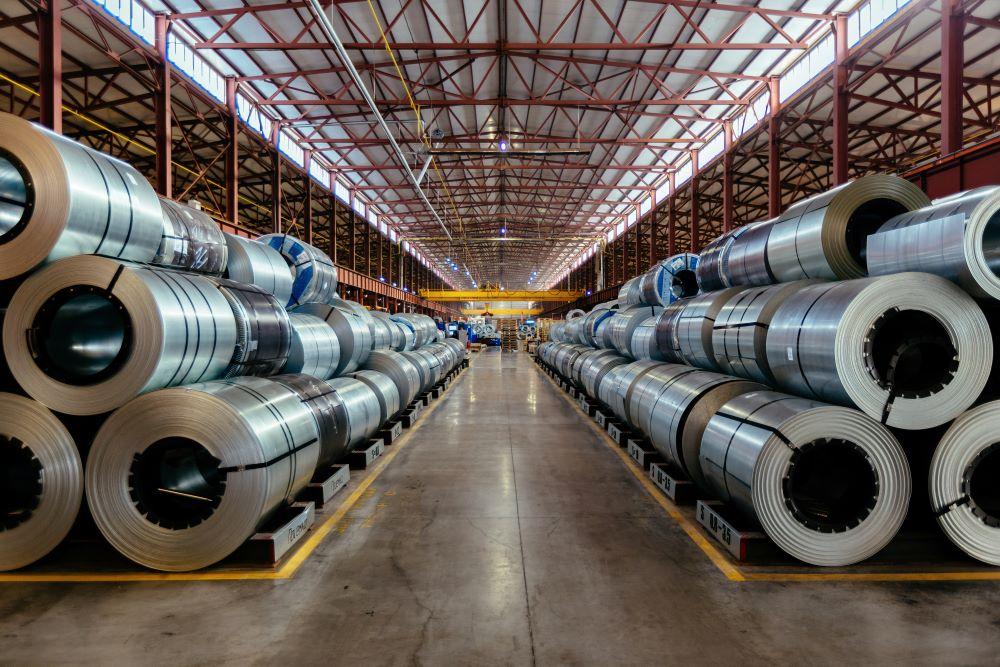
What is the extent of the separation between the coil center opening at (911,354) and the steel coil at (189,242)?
5.76 meters

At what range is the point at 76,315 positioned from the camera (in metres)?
3.94

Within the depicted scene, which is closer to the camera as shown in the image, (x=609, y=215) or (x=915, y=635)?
(x=915, y=635)

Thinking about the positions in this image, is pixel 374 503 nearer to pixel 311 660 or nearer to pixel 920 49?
pixel 311 660

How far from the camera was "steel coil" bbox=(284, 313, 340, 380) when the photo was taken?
5.94 meters

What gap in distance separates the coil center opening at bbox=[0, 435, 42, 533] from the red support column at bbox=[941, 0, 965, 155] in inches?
483

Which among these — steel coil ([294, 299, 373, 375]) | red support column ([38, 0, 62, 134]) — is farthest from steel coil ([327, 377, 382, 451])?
red support column ([38, 0, 62, 134])

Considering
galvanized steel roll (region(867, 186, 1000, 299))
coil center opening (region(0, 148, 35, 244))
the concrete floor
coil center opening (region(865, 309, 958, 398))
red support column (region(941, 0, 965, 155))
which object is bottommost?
the concrete floor

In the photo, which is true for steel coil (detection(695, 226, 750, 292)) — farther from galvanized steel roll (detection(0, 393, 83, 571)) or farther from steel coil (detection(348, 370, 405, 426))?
galvanized steel roll (detection(0, 393, 83, 571))

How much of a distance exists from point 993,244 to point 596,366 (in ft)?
22.5

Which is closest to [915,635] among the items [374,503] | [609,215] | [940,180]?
[374,503]


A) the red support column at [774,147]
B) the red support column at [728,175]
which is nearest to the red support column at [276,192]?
the red support column at [728,175]

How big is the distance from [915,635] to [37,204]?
6199 mm

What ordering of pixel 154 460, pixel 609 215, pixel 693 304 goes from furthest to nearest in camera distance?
1. pixel 609 215
2. pixel 693 304
3. pixel 154 460

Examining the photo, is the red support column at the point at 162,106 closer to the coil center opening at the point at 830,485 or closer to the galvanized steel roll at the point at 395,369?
the galvanized steel roll at the point at 395,369
